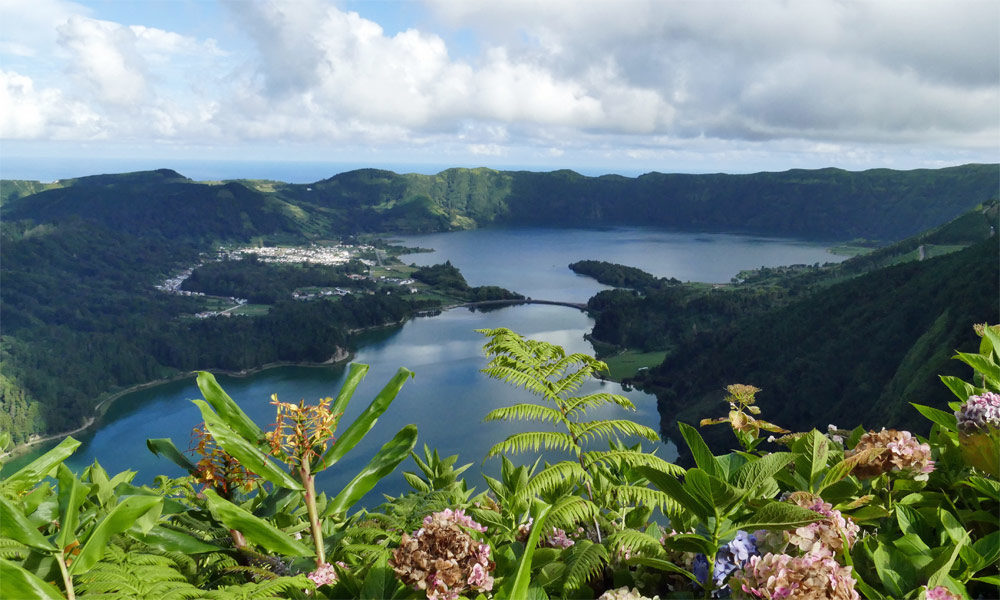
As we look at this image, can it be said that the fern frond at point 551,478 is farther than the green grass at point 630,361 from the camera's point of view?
No

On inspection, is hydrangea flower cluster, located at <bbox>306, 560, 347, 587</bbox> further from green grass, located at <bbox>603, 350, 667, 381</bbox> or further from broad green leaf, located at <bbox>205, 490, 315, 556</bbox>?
green grass, located at <bbox>603, 350, 667, 381</bbox>

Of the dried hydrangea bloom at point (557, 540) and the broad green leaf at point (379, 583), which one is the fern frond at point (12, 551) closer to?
the broad green leaf at point (379, 583)

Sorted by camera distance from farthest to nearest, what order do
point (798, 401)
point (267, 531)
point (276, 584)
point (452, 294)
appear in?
point (452, 294) → point (798, 401) → point (267, 531) → point (276, 584)

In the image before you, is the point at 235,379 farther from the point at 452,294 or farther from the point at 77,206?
the point at 77,206

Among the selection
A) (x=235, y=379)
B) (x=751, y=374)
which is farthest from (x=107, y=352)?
Answer: (x=751, y=374)

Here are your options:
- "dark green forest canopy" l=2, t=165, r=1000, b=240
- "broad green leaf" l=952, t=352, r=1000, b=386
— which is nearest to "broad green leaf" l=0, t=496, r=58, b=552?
"broad green leaf" l=952, t=352, r=1000, b=386

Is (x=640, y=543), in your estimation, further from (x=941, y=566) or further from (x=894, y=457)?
(x=894, y=457)

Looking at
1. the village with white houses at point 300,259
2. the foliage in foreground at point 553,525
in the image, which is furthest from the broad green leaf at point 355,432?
the village with white houses at point 300,259
